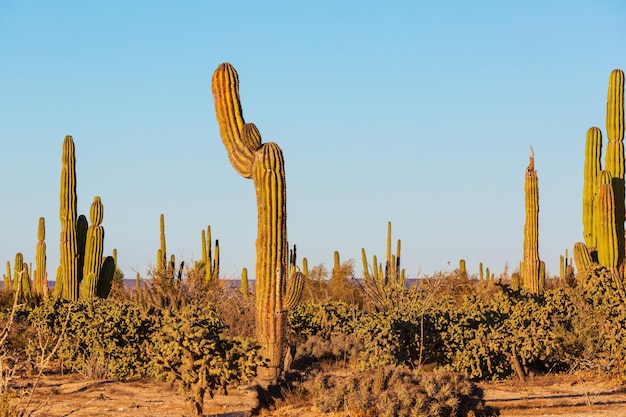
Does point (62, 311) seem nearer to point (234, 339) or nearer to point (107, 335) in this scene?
point (107, 335)

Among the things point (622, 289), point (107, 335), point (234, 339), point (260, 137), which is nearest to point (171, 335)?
point (234, 339)

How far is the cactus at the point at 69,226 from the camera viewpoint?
19.6 metres

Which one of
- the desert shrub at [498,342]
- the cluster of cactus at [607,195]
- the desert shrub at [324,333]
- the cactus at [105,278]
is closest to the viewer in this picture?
the desert shrub at [498,342]

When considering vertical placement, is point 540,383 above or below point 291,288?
below

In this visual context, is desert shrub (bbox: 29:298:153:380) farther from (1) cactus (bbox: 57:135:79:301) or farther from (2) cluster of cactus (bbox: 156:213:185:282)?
(2) cluster of cactus (bbox: 156:213:185:282)

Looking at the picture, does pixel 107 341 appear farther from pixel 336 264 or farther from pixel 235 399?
pixel 336 264

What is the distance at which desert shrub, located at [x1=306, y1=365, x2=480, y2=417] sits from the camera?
33.1ft

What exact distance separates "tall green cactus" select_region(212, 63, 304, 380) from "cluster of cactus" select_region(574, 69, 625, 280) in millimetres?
8857

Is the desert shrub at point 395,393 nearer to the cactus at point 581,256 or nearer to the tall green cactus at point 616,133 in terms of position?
the cactus at point 581,256

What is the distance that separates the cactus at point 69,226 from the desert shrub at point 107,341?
152 inches

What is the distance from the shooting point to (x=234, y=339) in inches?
400

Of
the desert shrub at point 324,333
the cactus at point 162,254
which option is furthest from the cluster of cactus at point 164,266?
the desert shrub at point 324,333

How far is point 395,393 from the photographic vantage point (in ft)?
33.6

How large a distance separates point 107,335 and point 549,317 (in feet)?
25.0
